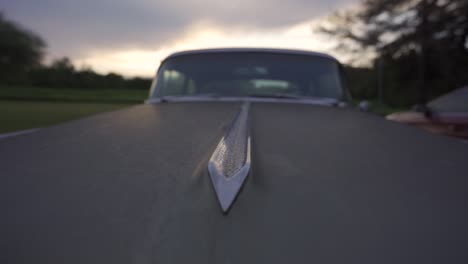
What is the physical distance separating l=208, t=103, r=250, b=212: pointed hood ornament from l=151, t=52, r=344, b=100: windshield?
1.21 metres

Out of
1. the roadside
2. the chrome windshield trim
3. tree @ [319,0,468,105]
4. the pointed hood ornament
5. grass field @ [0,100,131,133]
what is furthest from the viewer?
tree @ [319,0,468,105]

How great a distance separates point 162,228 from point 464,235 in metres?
0.67

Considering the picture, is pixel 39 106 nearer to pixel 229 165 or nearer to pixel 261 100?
pixel 261 100

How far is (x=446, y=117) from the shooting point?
3.28 m

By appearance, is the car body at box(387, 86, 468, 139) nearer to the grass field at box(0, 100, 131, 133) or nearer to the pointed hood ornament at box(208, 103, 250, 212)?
the pointed hood ornament at box(208, 103, 250, 212)

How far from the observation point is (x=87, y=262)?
76 cm

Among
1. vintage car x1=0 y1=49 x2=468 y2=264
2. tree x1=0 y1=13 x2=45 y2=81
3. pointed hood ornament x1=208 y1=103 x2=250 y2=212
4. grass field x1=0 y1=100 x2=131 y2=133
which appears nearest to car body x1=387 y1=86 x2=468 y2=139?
vintage car x1=0 y1=49 x2=468 y2=264

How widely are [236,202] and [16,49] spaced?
4213 mm

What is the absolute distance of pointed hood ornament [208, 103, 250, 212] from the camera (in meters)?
0.90

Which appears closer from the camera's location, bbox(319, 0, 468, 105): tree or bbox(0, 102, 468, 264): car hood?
bbox(0, 102, 468, 264): car hood

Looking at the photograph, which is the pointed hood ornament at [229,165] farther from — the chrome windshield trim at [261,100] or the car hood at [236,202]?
the chrome windshield trim at [261,100]

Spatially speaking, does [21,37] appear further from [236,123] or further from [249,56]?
[236,123]

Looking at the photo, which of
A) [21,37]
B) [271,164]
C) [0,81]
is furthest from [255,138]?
[21,37]

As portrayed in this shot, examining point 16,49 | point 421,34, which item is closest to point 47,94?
point 16,49
